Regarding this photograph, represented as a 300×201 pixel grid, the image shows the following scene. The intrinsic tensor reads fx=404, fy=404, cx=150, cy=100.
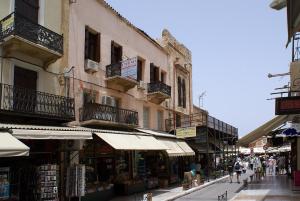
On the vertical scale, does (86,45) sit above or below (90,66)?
above

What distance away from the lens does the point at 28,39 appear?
1480 centimetres

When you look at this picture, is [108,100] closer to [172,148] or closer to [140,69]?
[172,148]

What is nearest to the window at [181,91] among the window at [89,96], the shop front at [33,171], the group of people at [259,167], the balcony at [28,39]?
the group of people at [259,167]

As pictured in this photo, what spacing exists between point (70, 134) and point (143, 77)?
12.5 metres

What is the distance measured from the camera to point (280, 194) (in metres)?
17.3

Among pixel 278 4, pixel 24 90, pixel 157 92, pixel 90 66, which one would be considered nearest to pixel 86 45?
pixel 90 66

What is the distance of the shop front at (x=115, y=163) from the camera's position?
57.4ft

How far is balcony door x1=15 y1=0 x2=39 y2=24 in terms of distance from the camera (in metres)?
15.8

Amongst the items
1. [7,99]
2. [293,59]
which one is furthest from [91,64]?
[293,59]

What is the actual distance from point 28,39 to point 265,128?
9808 millimetres

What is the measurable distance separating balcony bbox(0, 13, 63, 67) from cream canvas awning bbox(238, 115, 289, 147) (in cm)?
846

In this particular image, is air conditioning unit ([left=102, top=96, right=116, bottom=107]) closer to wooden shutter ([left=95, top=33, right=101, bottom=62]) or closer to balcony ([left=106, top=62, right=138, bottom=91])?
balcony ([left=106, top=62, right=138, bottom=91])

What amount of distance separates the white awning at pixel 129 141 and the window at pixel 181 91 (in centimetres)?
1132

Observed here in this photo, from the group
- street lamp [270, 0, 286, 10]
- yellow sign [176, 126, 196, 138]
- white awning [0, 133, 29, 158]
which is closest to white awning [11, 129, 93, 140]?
white awning [0, 133, 29, 158]
